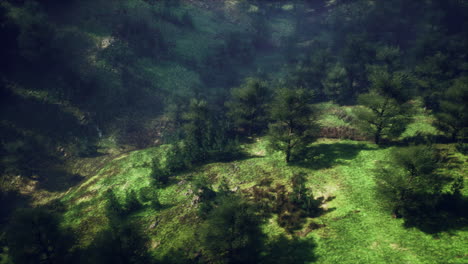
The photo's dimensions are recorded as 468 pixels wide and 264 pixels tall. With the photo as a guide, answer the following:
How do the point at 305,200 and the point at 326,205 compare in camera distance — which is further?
the point at 326,205

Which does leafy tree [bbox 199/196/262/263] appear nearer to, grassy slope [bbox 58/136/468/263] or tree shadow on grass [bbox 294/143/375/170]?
grassy slope [bbox 58/136/468/263]

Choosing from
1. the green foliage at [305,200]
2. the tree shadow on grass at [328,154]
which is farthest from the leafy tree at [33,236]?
the tree shadow on grass at [328,154]

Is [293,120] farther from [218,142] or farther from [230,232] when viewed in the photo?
[230,232]

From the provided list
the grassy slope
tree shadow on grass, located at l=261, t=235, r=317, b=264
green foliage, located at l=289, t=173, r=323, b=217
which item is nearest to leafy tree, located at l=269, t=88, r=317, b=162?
the grassy slope

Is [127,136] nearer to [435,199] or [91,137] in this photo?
[91,137]

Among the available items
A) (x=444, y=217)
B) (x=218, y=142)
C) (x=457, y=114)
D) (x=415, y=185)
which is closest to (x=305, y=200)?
(x=415, y=185)

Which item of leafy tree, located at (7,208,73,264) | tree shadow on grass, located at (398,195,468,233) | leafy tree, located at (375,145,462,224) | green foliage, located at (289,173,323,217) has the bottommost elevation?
leafy tree, located at (7,208,73,264)
